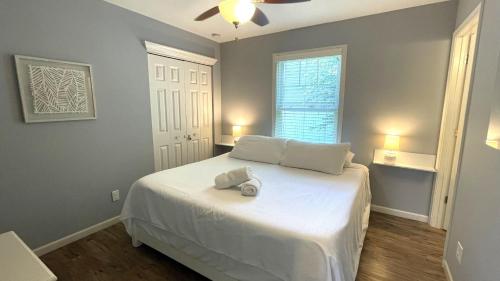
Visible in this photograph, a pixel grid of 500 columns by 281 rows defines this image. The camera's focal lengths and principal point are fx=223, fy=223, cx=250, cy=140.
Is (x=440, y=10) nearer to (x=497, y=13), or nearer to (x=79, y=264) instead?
(x=497, y=13)

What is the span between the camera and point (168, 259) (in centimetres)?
203

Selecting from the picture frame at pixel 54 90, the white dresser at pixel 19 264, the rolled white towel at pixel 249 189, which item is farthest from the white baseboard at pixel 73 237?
the rolled white towel at pixel 249 189

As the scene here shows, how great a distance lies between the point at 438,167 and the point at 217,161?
255cm

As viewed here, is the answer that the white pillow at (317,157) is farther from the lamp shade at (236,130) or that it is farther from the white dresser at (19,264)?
the white dresser at (19,264)

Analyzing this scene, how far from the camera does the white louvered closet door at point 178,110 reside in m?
3.02

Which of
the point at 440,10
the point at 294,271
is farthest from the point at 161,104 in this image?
the point at 440,10

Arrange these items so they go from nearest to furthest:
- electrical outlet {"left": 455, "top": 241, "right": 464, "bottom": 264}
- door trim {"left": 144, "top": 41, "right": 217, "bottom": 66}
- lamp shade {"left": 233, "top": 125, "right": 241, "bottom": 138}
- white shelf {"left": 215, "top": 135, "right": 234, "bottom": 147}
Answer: electrical outlet {"left": 455, "top": 241, "right": 464, "bottom": 264} → door trim {"left": 144, "top": 41, "right": 217, "bottom": 66} → lamp shade {"left": 233, "top": 125, "right": 241, "bottom": 138} → white shelf {"left": 215, "top": 135, "right": 234, "bottom": 147}

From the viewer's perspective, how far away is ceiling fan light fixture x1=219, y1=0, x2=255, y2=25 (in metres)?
1.65

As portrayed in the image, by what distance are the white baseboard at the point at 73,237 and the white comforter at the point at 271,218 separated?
670mm

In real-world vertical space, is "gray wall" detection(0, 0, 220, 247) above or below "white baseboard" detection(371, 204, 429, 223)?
above

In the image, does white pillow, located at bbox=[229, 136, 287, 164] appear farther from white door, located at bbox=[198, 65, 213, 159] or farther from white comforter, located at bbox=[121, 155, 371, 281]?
white door, located at bbox=[198, 65, 213, 159]

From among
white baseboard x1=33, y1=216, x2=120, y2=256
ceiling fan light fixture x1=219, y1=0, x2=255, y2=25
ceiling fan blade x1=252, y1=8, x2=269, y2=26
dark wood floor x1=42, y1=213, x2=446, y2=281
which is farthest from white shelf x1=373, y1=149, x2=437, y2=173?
white baseboard x1=33, y1=216, x2=120, y2=256

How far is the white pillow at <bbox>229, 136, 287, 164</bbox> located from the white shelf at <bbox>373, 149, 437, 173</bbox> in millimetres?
1195

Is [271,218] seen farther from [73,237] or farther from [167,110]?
[167,110]
